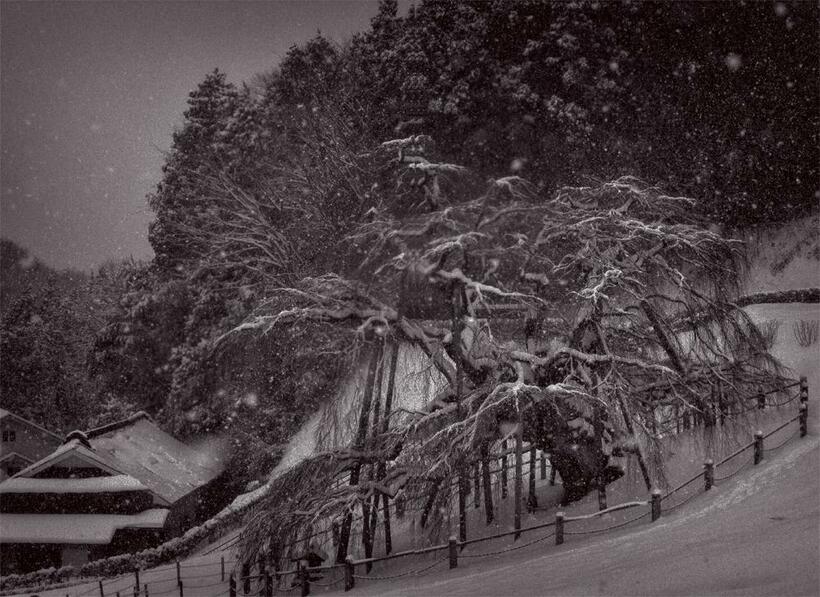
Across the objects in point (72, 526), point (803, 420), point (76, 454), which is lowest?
point (72, 526)

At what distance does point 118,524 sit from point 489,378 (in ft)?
57.8

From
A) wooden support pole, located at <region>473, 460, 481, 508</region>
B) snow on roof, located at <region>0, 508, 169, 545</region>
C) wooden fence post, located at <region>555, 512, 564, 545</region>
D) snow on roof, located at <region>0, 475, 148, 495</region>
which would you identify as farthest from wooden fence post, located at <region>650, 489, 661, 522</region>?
snow on roof, located at <region>0, 475, 148, 495</region>

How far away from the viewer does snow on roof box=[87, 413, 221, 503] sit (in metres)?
24.1

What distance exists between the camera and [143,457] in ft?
81.8

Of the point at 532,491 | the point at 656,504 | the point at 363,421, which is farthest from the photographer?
the point at 532,491

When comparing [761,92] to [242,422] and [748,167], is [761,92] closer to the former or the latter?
[748,167]

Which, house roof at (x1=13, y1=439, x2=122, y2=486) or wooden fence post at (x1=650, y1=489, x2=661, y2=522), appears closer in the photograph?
wooden fence post at (x1=650, y1=489, x2=661, y2=522)

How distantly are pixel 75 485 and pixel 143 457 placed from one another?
2497mm

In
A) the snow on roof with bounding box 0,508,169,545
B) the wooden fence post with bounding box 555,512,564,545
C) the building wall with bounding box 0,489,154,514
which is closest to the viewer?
the wooden fence post with bounding box 555,512,564,545

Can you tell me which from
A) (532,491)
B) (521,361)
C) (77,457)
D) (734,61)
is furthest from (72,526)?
(734,61)

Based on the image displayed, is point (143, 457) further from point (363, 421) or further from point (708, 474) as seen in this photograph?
point (708, 474)

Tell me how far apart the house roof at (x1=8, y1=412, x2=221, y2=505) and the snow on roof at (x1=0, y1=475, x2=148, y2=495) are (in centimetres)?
21

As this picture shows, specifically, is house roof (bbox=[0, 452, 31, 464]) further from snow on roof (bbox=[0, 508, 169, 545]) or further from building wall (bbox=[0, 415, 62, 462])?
snow on roof (bbox=[0, 508, 169, 545])

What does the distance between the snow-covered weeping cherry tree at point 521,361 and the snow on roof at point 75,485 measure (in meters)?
14.3
